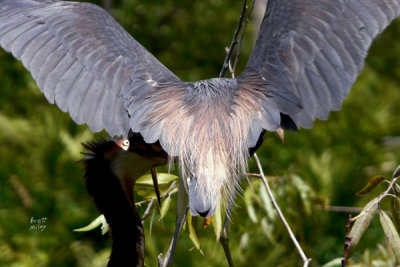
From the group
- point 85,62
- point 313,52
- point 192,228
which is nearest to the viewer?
point 313,52

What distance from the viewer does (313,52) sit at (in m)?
1.89

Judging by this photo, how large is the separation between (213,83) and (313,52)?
274mm

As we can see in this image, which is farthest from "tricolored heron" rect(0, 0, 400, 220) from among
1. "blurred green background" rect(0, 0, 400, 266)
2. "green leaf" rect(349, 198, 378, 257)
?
"blurred green background" rect(0, 0, 400, 266)

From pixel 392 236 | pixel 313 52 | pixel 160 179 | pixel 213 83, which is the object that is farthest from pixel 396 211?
pixel 160 179

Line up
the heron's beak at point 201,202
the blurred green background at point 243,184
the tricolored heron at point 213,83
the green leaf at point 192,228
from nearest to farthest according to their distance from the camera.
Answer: the heron's beak at point 201,202, the tricolored heron at point 213,83, the green leaf at point 192,228, the blurred green background at point 243,184

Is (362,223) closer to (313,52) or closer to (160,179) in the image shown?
(313,52)

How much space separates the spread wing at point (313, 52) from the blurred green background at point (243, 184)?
51cm

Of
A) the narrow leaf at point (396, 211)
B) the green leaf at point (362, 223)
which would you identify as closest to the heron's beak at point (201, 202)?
the green leaf at point (362, 223)

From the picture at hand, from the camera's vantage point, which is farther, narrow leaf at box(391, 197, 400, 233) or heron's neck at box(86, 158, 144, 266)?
heron's neck at box(86, 158, 144, 266)

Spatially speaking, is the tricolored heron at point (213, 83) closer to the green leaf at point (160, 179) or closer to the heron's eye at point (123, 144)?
the heron's eye at point (123, 144)

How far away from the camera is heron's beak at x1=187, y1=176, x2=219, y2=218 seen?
5.46 ft

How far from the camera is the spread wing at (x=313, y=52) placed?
1.86 m

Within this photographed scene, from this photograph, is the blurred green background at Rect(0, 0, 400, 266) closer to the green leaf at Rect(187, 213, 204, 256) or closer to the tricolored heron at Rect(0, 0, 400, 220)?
the green leaf at Rect(187, 213, 204, 256)

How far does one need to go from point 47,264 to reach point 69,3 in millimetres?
1851
